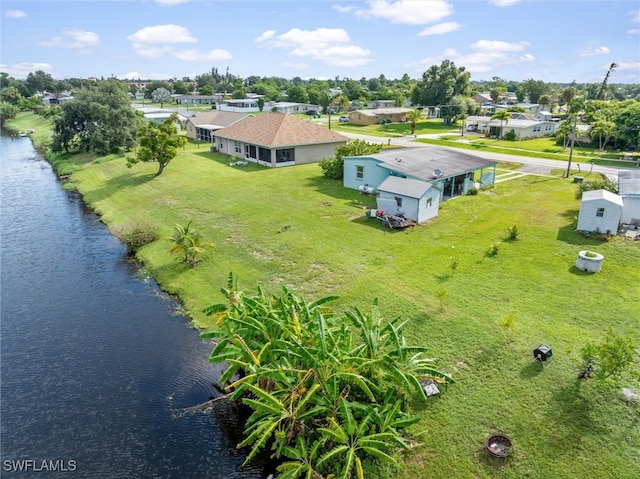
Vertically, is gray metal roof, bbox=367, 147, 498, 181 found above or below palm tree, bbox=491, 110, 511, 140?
below

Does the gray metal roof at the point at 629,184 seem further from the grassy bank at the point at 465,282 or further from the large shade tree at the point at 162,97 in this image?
the large shade tree at the point at 162,97

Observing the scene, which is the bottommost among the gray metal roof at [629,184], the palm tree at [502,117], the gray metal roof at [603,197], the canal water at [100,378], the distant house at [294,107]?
the canal water at [100,378]

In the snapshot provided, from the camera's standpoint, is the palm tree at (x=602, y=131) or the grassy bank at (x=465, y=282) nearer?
the grassy bank at (x=465, y=282)

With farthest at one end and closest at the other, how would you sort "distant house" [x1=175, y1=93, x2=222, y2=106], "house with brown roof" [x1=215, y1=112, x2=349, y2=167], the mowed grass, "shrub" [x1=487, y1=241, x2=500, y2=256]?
"distant house" [x1=175, y1=93, x2=222, y2=106] < "house with brown roof" [x1=215, y1=112, x2=349, y2=167] < "shrub" [x1=487, y1=241, x2=500, y2=256] < the mowed grass

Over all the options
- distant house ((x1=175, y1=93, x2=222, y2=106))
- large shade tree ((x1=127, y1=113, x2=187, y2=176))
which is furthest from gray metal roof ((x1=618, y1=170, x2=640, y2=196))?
distant house ((x1=175, y1=93, x2=222, y2=106))

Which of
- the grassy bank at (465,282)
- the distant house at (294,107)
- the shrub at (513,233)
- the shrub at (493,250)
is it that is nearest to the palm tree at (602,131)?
the grassy bank at (465,282)

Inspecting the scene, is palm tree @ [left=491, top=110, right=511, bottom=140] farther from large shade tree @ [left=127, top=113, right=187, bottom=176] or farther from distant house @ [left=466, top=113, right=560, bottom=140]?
large shade tree @ [left=127, top=113, right=187, bottom=176]

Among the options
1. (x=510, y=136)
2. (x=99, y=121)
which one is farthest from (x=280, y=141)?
(x=510, y=136)
